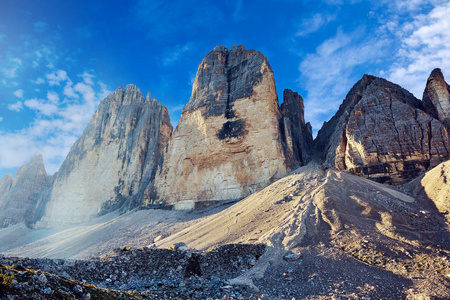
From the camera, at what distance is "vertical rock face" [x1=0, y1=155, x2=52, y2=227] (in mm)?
72562

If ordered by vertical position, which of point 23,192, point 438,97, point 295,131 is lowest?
point 23,192

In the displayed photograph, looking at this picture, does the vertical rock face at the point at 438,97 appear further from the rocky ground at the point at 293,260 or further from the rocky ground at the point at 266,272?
the rocky ground at the point at 266,272

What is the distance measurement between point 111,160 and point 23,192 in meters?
41.7

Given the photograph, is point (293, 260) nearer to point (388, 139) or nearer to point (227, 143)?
point (388, 139)

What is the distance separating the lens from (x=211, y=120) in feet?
134

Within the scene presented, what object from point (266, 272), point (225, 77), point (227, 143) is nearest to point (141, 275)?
point (266, 272)

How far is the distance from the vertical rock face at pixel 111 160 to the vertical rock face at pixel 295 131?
30198 millimetres

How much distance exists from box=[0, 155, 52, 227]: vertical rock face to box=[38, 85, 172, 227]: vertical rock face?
49.6ft

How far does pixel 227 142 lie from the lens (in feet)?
127

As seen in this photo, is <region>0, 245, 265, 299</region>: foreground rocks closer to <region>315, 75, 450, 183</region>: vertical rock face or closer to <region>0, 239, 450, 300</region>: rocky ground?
<region>0, 239, 450, 300</region>: rocky ground

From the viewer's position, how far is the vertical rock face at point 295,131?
37094 mm

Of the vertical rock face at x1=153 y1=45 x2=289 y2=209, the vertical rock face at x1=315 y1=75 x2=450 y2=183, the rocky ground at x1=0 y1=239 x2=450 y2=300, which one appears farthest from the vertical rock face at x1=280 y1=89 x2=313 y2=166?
the rocky ground at x1=0 y1=239 x2=450 y2=300

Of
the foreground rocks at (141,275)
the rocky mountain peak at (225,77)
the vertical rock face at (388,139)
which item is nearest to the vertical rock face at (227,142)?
the rocky mountain peak at (225,77)

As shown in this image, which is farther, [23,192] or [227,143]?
[23,192]
